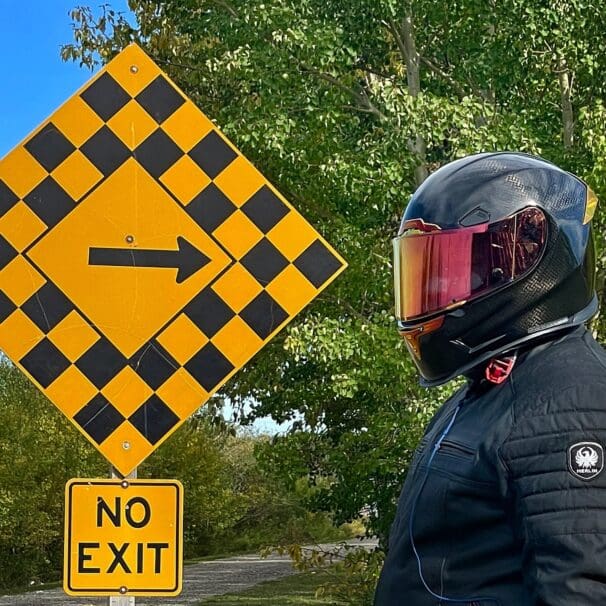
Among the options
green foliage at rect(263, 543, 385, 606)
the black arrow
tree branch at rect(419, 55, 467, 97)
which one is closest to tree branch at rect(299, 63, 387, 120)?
tree branch at rect(419, 55, 467, 97)

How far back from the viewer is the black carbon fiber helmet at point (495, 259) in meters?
2.16

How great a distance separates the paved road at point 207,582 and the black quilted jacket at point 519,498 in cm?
1554

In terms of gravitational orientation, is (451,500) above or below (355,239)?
below

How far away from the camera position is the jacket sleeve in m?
1.77

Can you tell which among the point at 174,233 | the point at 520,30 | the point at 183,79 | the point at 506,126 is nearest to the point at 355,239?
the point at 506,126

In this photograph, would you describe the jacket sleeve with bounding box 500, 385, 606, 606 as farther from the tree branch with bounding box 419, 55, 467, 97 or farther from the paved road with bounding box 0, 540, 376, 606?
the paved road with bounding box 0, 540, 376, 606

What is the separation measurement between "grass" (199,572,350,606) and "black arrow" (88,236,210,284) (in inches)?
600

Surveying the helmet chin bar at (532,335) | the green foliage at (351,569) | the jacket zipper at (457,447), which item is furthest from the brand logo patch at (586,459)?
the green foliage at (351,569)

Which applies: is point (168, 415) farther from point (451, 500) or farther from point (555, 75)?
point (555, 75)

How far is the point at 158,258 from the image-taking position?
14.4ft

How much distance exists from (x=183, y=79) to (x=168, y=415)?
14278 mm

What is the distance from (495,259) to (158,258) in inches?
93.1

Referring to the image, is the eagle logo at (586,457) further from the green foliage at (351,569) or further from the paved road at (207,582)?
the paved road at (207,582)

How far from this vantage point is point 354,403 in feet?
52.2
